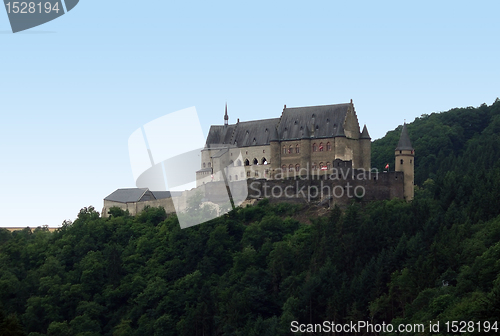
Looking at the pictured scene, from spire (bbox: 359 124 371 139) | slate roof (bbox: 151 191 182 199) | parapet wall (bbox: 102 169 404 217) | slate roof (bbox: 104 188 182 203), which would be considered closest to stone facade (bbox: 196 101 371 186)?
spire (bbox: 359 124 371 139)

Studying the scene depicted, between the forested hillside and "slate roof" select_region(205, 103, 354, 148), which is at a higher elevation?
"slate roof" select_region(205, 103, 354, 148)

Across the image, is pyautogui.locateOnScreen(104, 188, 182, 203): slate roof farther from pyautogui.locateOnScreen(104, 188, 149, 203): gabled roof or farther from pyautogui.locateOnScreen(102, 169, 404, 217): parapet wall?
pyautogui.locateOnScreen(102, 169, 404, 217): parapet wall

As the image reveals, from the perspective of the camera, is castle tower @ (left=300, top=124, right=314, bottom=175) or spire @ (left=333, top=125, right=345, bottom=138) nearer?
spire @ (left=333, top=125, right=345, bottom=138)

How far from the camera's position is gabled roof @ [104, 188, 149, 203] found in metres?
97.8

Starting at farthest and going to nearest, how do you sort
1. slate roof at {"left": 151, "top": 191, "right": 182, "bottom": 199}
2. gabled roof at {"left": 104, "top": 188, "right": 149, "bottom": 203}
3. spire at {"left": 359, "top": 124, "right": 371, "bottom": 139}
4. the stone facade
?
gabled roof at {"left": 104, "top": 188, "right": 149, "bottom": 203} → slate roof at {"left": 151, "top": 191, "right": 182, "bottom": 199} → spire at {"left": 359, "top": 124, "right": 371, "bottom": 139} → the stone facade

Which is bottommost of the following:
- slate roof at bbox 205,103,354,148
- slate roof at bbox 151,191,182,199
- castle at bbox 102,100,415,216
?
slate roof at bbox 151,191,182,199

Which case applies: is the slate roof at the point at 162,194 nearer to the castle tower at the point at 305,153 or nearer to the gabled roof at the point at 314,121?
the gabled roof at the point at 314,121

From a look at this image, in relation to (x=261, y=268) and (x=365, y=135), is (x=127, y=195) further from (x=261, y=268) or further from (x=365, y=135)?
(x=365, y=135)

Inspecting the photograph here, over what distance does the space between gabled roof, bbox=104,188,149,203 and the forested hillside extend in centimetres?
222

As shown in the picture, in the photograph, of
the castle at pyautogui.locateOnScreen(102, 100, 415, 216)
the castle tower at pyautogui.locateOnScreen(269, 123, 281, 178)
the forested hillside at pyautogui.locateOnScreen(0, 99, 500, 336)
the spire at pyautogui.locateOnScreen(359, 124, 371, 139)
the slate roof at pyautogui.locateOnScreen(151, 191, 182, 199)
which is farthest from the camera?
the slate roof at pyautogui.locateOnScreen(151, 191, 182, 199)

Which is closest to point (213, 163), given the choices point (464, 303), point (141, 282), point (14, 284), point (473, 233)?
point (141, 282)

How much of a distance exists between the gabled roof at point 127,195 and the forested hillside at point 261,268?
2.22 m

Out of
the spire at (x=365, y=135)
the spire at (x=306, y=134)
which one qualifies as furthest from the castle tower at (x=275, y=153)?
the spire at (x=365, y=135)

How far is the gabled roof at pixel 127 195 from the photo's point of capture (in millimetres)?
97750
